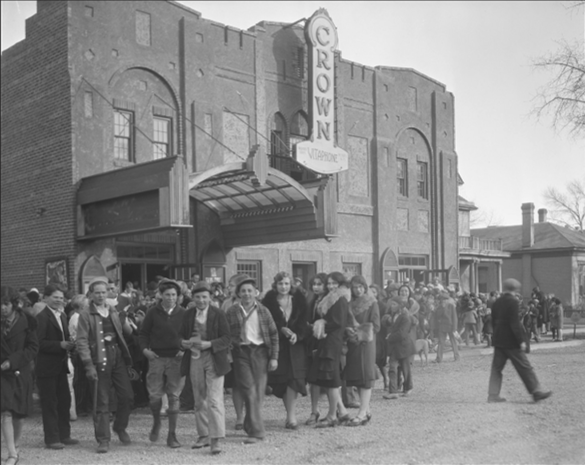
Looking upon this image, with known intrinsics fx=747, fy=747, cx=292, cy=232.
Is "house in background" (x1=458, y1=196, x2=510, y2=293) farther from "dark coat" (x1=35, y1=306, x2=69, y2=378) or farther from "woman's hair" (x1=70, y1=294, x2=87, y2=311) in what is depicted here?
"dark coat" (x1=35, y1=306, x2=69, y2=378)

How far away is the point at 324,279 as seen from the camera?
32.2 ft

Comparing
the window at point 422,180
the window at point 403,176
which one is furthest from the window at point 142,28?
the window at point 422,180

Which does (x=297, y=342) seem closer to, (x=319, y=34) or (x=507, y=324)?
(x=507, y=324)

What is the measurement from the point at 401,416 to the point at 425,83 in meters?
23.4

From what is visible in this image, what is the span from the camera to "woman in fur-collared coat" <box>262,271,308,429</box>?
9.37m

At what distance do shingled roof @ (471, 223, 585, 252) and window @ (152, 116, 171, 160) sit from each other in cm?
2719

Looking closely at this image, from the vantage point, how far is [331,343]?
940 centimetres

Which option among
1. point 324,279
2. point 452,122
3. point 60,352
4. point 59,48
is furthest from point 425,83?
point 60,352

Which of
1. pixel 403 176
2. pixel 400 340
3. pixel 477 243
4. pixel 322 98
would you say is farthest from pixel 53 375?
pixel 477 243

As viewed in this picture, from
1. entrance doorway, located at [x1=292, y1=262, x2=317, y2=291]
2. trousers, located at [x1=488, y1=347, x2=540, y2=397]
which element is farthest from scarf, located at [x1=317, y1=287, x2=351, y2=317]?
entrance doorway, located at [x1=292, y1=262, x2=317, y2=291]

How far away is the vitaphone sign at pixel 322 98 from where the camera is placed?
23.9 meters

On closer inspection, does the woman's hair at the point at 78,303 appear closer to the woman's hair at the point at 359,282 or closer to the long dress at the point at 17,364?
the long dress at the point at 17,364

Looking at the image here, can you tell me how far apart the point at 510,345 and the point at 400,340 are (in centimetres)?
197

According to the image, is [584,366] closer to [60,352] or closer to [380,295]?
[380,295]
